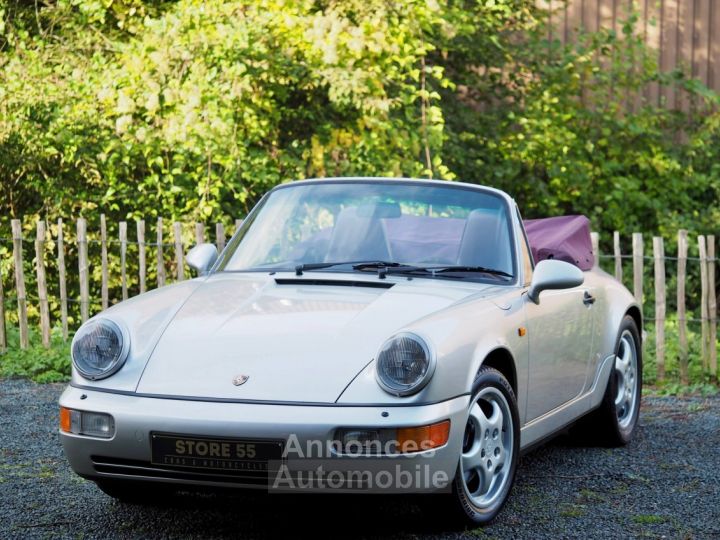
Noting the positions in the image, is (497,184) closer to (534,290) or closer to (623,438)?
(623,438)

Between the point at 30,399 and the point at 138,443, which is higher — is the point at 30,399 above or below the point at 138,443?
below

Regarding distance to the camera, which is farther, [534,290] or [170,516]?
[534,290]

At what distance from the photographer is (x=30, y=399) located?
7.84 meters

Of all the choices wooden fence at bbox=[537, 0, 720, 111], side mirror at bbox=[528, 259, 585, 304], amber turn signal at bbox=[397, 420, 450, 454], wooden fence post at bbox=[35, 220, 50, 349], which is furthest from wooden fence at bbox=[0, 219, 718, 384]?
wooden fence at bbox=[537, 0, 720, 111]

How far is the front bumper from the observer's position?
3941mm

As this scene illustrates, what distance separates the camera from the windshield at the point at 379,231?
520 centimetres

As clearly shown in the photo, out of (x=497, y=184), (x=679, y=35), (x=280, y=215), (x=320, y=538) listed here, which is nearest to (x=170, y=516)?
(x=320, y=538)

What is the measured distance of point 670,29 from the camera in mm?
14375

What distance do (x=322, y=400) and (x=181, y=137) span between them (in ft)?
23.6

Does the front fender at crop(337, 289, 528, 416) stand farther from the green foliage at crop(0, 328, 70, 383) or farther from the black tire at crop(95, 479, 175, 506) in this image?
the green foliage at crop(0, 328, 70, 383)

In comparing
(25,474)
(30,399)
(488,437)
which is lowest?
(30,399)

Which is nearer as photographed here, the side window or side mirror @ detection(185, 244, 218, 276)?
the side window

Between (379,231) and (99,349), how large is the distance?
1.49 m

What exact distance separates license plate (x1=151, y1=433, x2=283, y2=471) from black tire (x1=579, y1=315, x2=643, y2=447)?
109 inches
